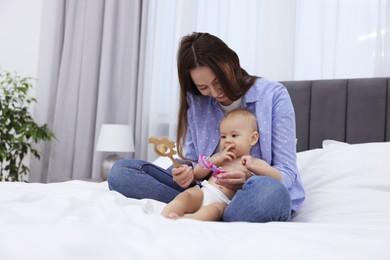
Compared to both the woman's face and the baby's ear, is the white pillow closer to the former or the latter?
the baby's ear

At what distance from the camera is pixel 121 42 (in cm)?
289

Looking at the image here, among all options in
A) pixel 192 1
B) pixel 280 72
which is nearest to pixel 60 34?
pixel 192 1

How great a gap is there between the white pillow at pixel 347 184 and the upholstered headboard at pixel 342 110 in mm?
291

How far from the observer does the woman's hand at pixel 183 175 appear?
4.01ft

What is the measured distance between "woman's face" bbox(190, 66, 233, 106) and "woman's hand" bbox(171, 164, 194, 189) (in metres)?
0.27

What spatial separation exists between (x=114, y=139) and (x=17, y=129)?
2.49 ft

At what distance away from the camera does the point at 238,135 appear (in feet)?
4.24

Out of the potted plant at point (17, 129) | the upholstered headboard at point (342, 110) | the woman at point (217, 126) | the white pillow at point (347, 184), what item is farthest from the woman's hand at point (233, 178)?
the potted plant at point (17, 129)

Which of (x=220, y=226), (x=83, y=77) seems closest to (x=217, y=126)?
(x=220, y=226)

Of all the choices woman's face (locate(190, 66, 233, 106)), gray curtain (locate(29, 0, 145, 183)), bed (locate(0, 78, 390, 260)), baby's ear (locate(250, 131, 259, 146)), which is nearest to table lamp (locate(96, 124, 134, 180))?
gray curtain (locate(29, 0, 145, 183))

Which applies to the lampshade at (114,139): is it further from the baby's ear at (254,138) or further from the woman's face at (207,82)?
the baby's ear at (254,138)

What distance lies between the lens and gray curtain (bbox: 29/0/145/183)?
2.88 metres

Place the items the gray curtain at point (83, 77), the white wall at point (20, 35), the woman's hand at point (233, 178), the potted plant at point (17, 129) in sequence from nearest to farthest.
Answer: the woman's hand at point (233, 178)
the potted plant at point (17, 129)
the gray curtain at point (83, 77)
the white wall at point (20, 35)

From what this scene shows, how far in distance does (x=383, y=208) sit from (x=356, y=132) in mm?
814
